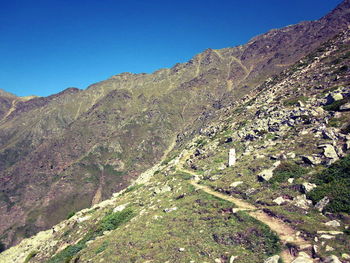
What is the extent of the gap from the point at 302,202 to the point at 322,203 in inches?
63.7

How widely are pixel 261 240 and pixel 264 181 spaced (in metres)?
9.48

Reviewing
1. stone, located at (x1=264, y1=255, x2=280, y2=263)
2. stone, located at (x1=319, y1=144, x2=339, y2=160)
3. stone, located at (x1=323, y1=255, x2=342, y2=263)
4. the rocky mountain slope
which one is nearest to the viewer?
stone, located at (x1=323, y1=255, x2=342, y2=263)

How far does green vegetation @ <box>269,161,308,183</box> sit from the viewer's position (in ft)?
85.5

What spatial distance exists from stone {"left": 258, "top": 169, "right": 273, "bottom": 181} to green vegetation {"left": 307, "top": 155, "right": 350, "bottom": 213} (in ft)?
16.0

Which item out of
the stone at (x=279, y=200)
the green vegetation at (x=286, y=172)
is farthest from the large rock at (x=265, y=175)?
the stone at (x=279, y=200)

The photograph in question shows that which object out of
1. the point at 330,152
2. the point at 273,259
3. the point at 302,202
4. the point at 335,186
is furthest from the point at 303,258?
the point at 330,152

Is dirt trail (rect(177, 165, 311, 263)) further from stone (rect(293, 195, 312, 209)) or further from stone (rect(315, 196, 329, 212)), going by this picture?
stone (rect(315, 196, 329, 212))

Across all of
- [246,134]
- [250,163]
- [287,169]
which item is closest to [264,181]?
[287,169]

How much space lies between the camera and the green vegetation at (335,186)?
65.6 feet

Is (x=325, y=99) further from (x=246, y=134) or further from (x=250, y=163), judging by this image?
(x=250, y=163)

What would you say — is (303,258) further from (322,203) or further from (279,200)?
(279,200)

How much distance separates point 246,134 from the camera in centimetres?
4753

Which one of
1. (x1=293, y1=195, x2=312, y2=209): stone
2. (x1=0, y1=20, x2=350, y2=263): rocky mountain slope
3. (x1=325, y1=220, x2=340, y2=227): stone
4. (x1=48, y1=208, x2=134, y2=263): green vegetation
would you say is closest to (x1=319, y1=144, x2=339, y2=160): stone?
(x1=0, y1=20, x2=350, y2=263): rocky mountain slope

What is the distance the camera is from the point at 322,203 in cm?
2086
